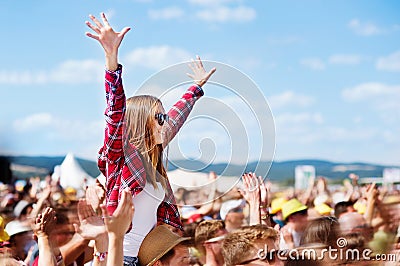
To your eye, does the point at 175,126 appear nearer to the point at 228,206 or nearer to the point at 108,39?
the point at 108,39

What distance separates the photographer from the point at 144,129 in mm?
3072

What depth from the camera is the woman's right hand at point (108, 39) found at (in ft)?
9.42

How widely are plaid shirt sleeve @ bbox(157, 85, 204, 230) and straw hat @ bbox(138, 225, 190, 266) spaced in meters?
0.08

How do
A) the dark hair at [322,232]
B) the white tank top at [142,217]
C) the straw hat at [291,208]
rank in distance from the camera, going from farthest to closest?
the straw hat at [291,208], the dark hair at [322,232], the white tank top at [142,217]

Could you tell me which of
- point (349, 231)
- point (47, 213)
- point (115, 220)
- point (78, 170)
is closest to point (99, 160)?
point (47, 213)

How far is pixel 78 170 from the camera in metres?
12.6

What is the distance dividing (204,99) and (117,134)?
0.71 metres

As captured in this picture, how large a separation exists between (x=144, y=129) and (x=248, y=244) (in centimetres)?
66

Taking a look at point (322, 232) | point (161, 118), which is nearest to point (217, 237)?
point (322, 232)

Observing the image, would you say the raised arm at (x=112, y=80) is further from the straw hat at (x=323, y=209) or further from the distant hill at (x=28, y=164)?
the distant hill at (x=28, y=164)

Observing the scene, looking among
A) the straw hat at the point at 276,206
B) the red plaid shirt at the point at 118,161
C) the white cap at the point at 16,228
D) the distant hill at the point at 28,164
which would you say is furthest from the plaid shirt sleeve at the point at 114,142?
the distant hill at the point at 28,164

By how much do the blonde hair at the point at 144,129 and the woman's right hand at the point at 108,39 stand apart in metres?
0.25

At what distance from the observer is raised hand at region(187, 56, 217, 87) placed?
12.0ft

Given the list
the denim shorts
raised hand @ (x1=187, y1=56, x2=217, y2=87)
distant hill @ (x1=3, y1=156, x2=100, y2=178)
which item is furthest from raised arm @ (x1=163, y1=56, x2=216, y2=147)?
distant hill @ (x1=3, y1=156, x2=100, y2=178)
